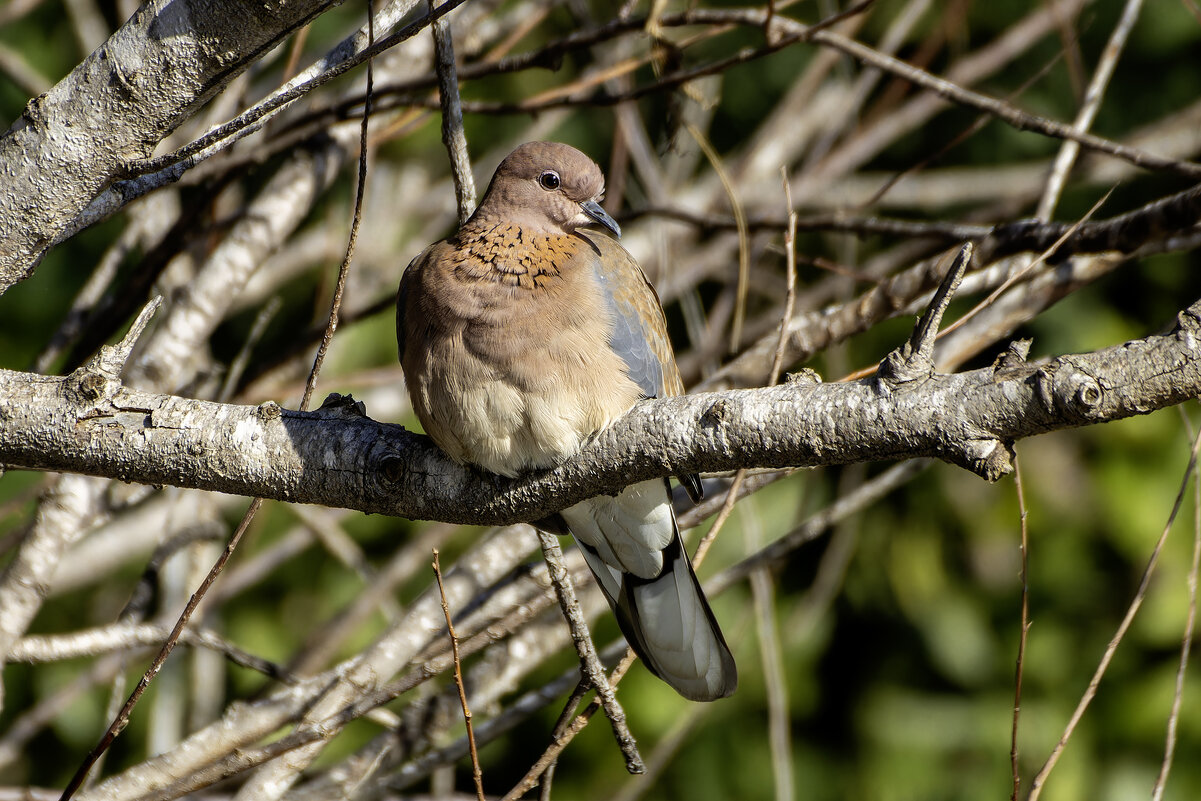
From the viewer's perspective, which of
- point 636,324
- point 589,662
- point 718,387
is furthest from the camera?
point 718,387

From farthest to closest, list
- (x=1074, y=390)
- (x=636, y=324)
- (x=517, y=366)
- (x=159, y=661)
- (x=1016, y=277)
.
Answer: (x=636, y=324) → (x=517, y=366) → (x=1016, y=277) → (x=159, y=661) → (x=1074, y=390)

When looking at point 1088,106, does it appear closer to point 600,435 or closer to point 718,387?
point 718,387

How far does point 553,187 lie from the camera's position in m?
2.80

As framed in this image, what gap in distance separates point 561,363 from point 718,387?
0.76m

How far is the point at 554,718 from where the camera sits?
13.9 feet

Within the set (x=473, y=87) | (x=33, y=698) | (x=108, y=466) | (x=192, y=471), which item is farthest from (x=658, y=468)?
(x=33, y=698)

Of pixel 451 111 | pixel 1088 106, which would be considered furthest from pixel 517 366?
pixel 1088 106

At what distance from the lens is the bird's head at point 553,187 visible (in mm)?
2734

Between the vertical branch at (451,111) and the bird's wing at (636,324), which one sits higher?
the vertical branch at (451,111)

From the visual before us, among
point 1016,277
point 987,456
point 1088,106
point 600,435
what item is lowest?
point 987,456

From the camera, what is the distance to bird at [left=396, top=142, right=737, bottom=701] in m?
2.27

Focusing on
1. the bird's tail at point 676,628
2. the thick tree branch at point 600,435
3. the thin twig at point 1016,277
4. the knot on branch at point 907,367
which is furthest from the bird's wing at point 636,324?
the knot on branch at point 907,367

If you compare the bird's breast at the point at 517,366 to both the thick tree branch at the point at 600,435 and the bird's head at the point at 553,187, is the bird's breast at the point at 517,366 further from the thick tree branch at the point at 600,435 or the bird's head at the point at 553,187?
the bird's head at the point at 553,187

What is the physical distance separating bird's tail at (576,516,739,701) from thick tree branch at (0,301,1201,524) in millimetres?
804
